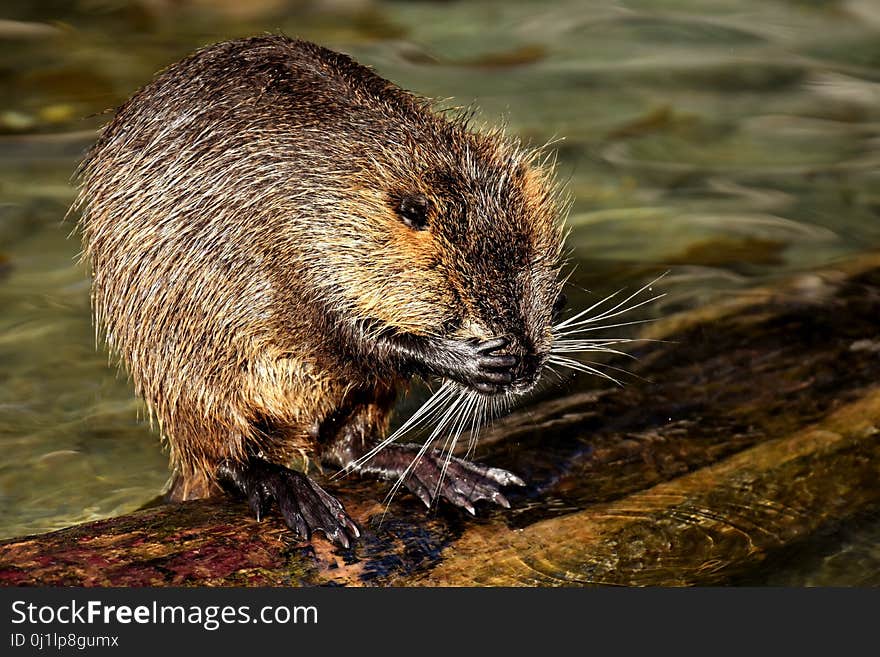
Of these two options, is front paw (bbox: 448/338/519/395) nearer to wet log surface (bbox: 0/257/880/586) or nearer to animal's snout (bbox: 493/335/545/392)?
animal's snout (bbox: 493/335/545/392)

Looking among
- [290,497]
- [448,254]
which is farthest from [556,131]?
[290,497]

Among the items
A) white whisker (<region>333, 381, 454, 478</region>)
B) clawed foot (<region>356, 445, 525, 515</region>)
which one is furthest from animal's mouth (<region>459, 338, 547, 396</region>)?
clawed foot (<region>356, 445, 525, 515</region>)

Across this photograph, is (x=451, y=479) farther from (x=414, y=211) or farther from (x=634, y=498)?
(x=414, y=211)

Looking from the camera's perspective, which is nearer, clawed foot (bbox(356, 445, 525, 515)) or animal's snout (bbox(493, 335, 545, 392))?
animal's snout (bbox(493, 335, 545, 392))

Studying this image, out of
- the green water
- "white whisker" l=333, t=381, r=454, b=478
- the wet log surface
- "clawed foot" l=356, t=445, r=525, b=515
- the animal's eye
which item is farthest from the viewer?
the green water

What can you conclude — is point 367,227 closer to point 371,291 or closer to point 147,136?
point 371,291

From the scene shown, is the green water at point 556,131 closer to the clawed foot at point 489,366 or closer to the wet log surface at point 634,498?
the wet log surface at point 634,498

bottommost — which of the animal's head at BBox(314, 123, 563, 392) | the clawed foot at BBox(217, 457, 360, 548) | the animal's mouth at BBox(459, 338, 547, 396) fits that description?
the clawed foot at BBox(217, 457, 360, 548)

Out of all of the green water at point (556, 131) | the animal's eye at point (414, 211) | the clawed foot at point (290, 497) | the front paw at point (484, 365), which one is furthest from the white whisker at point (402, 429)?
the green water at point (556, 131)
